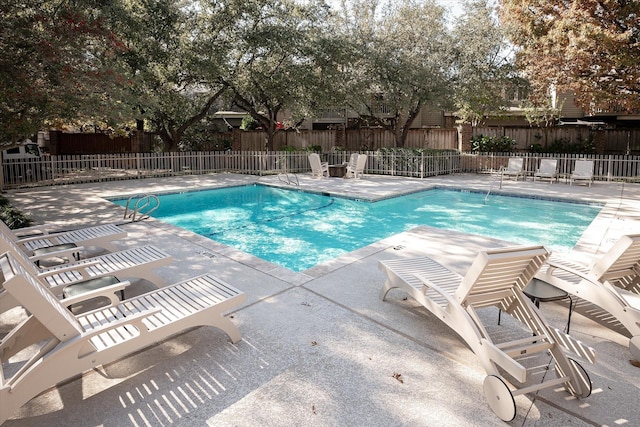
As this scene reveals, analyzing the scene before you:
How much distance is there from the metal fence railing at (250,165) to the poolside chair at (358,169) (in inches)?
71.3

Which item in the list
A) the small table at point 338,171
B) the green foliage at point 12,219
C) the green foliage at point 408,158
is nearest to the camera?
the green foliage at point 12,219

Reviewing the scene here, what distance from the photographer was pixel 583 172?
14914mm

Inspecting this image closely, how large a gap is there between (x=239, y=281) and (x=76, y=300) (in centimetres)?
202

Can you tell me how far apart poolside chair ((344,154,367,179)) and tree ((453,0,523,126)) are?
5.55 metres

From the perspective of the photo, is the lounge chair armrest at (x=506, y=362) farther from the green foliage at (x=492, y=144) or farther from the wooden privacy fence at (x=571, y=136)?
the wooden privacy fence at (x=571, y=136)

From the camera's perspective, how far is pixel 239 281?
5160 millimetres

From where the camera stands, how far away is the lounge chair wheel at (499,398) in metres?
2.70

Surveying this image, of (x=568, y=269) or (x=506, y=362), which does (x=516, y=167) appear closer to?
(x=568, y=269)

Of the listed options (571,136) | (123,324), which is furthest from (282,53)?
(123,324)

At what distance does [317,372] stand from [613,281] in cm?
312

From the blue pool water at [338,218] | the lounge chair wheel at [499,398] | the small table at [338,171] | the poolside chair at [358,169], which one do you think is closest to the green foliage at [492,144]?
the small table at [338,171]

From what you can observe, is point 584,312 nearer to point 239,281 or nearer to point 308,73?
point 239,281

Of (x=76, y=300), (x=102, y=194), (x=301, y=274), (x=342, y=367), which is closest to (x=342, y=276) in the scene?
(x=301, y=274)

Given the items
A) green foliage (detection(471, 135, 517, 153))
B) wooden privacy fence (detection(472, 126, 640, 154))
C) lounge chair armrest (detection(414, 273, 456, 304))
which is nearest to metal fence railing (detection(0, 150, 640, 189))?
green foliage (detection(471, 135, 517, 153))
